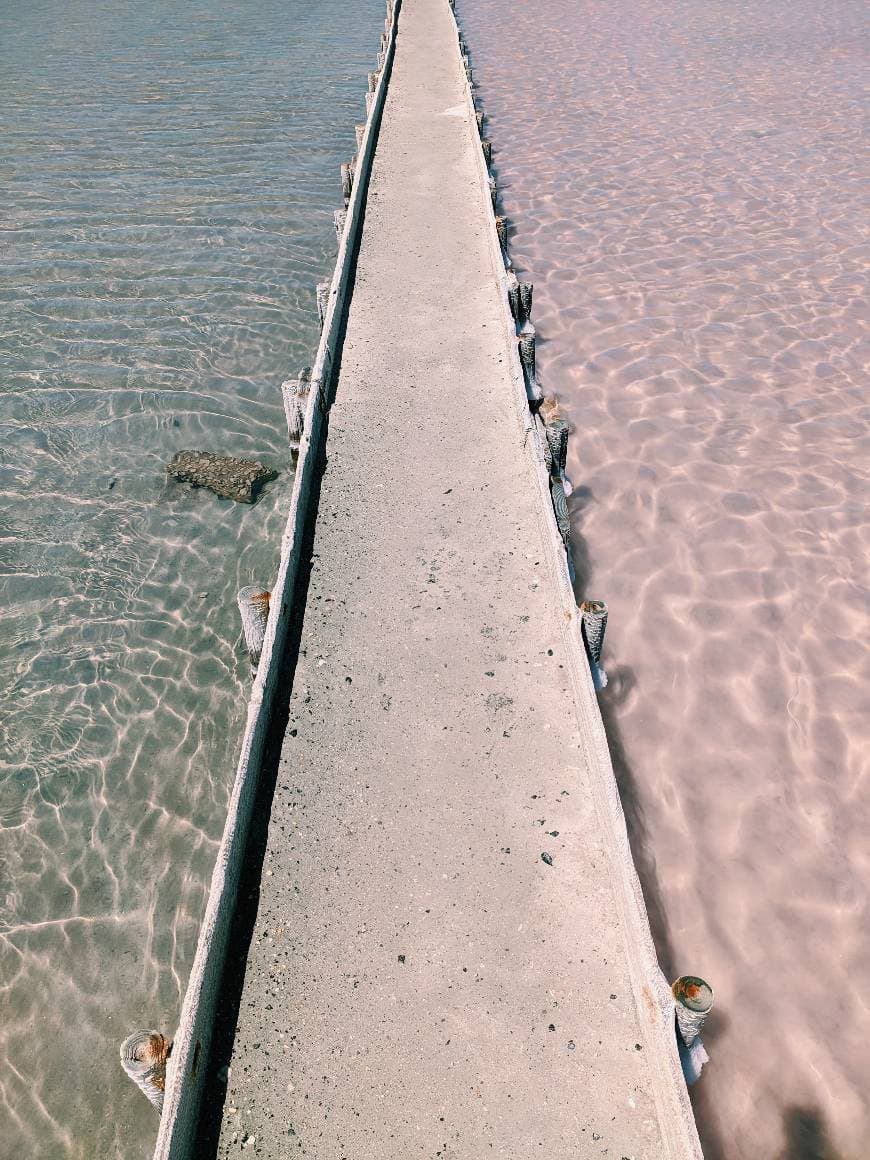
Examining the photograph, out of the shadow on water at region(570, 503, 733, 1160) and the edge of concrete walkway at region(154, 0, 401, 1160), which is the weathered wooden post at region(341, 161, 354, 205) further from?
the shadow on water at region(570, 503, 733, 1160)

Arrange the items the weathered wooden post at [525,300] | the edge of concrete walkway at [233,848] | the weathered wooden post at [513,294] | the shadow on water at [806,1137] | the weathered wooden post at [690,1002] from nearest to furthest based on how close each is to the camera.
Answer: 1. the edge of concrete walkway at [233,848]
2. the weathered wooden post at [690,1002]
3. the shadow on water at [806,1137]
4. the weathered wooden post at [513,294]
5. the weathered wooden post at [525,300]

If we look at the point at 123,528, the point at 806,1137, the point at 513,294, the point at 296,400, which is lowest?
the point at 806,1137

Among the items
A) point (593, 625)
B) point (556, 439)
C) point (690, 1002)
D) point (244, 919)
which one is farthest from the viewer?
point (556, 439)

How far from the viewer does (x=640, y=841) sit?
809 centimetres

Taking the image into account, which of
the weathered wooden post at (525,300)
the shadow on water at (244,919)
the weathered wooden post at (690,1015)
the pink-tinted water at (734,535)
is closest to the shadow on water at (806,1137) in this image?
the pink-tinted water at (734,535)

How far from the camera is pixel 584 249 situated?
18.8 meters

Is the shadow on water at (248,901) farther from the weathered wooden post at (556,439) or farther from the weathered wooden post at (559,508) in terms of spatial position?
the weathered wooden post at (556,439)

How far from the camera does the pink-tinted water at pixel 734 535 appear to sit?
6.96 metres

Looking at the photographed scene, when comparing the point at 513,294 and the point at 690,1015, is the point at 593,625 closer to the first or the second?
the point at 690,1015

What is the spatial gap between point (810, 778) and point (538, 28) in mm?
43439

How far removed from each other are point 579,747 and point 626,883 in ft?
4.86

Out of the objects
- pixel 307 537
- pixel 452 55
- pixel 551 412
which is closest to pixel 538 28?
pixel 452 55

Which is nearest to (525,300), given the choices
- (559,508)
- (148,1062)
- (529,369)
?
(529,369)

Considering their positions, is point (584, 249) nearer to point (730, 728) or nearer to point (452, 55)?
point (730, 728)
